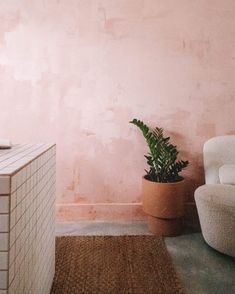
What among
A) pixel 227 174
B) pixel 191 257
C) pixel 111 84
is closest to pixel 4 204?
pixel 191 257

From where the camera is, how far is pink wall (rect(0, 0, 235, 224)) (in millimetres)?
2303

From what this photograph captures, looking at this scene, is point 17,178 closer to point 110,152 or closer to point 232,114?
point 110,152

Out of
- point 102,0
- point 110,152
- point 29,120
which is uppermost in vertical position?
point 102,0

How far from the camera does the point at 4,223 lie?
2.26 feet

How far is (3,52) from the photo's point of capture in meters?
2.29

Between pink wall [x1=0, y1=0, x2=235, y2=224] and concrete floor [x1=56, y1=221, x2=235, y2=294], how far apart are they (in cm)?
14

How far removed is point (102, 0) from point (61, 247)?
207 cm

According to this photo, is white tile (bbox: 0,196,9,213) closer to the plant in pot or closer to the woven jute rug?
the woven jute rug

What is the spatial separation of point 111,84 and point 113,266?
1.49 m

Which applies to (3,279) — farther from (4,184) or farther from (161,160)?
(161,160)

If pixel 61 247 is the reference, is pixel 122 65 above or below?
above

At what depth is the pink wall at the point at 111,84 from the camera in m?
2.30

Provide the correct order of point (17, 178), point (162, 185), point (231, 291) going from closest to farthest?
1. point (17, 178)
2. point (231, 291)
3. point (162, 185)

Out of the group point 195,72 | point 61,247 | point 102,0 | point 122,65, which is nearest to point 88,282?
point 61,247
